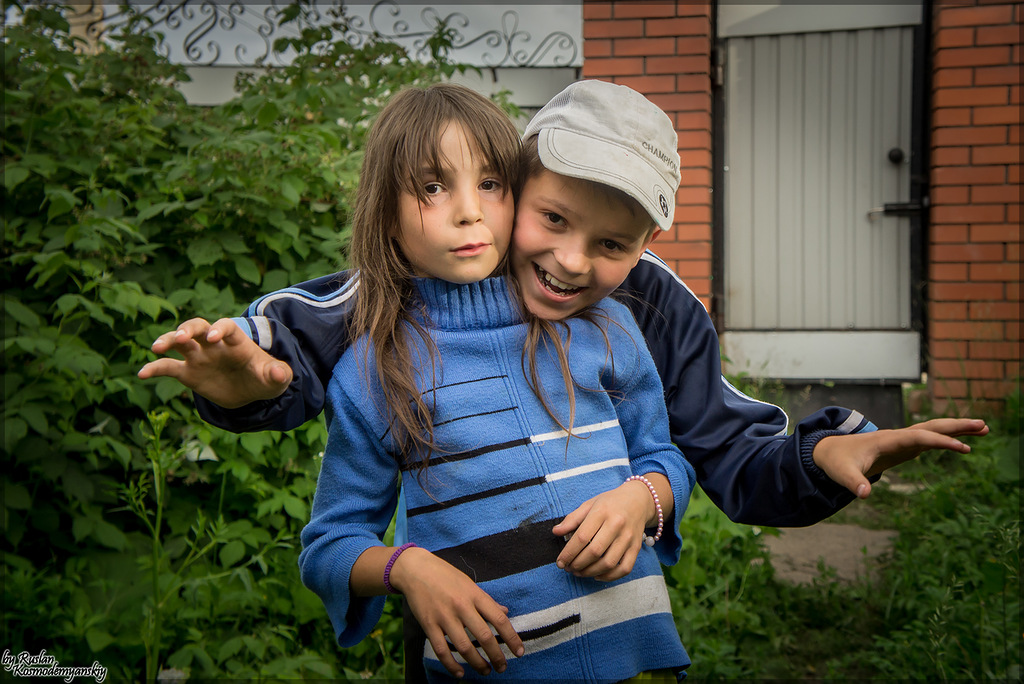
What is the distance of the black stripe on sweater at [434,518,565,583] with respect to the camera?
101 cm

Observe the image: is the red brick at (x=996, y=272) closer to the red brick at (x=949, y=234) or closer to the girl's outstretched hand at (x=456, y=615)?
the red brick at (x=949, y=234)

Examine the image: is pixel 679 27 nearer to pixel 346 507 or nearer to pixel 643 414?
pixel 643 414

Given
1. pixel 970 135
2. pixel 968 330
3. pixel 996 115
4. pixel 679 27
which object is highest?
pixel 679 27

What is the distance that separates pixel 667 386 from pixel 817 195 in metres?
4.26

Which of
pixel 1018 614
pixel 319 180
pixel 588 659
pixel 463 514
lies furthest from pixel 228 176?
pixel 1018 614

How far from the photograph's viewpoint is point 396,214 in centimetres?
109

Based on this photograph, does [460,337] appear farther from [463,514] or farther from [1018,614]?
[1018,614]

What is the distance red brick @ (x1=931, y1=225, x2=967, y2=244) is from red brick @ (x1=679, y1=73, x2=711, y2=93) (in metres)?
1.63

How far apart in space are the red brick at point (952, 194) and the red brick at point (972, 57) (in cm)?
71

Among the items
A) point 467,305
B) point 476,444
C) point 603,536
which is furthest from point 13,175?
point 603,536

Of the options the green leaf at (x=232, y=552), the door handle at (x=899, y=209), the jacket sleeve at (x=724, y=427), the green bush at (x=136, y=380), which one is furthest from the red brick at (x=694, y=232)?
the jacket sleeve at (x=724, y=427)

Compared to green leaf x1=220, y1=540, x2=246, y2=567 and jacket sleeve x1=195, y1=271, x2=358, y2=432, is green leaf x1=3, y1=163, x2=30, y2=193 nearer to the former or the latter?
green leaf x1=220, y1=540, x2=246, y2=567

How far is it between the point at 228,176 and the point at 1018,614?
9.02ft

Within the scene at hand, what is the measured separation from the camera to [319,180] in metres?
2.70
